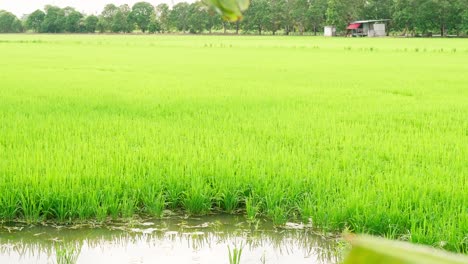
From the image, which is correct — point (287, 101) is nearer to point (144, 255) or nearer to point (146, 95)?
point (146, 95)

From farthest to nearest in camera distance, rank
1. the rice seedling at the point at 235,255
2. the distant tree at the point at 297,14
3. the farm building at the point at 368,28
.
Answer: the farm building at the point at 368,28, the rice seedling at the point at 235,255, the distant tree at the point at 297,14

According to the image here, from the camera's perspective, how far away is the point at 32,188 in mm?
3568

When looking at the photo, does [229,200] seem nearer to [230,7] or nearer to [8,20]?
[8,20]

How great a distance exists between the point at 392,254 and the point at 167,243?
3097mm

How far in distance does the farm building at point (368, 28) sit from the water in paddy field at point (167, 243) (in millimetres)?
47300

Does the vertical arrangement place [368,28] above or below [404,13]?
below

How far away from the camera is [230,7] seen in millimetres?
144

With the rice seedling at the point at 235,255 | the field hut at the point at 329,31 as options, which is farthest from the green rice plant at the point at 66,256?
the field hut at the point at 329,31

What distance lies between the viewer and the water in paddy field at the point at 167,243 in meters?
2.97

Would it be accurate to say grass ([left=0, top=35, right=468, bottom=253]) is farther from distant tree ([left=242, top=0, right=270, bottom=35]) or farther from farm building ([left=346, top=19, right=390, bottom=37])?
farm building ([left=346, top=19, right=390, bottom=37])

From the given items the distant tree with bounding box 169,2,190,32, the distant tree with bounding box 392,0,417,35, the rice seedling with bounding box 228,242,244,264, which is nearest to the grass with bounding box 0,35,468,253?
the rice seedling with bounding box 228,242,244,264

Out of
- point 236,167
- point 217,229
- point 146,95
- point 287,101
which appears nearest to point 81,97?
point 146,95

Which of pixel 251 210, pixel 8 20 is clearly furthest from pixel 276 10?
pixel 251 210

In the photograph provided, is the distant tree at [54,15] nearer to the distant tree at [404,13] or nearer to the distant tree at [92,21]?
the distant tree at [92,21]
